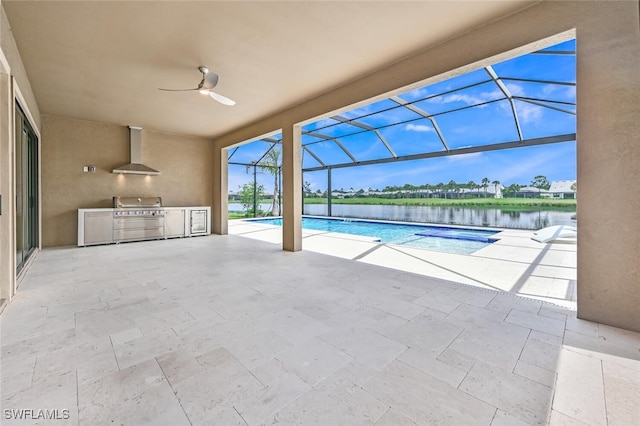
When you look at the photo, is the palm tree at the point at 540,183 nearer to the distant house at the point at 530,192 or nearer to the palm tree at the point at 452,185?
the distant house at the point at 530,192

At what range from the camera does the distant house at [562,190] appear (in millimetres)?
8188

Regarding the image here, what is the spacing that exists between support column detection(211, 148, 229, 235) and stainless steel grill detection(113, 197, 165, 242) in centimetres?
147

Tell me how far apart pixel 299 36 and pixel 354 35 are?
0.62 m

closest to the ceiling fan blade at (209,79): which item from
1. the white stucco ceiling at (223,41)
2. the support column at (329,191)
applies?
the white stucco ceiling at (223,41)

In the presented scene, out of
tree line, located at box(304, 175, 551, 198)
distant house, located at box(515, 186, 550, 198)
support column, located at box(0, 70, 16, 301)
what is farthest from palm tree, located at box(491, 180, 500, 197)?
support column, located at box(0, 70, 16, 301)

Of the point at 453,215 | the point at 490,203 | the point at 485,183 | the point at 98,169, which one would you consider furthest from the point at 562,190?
the point at 98,169

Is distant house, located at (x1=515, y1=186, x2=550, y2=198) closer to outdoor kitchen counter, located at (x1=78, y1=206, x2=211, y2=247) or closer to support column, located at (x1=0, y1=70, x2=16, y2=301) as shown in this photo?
outdoor kitchen counter, located at (x1=78, y1=206, x2=211, y2=247)

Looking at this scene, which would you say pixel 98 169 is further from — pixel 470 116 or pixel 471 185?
pixel 471 185

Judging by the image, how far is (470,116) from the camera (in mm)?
7906

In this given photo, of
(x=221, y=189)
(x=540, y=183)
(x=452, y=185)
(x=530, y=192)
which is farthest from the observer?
(x=452, y=185)

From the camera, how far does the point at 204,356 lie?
1786 millimetres

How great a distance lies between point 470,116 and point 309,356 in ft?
27.7

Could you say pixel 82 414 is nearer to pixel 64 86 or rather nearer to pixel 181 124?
pixel 64 86

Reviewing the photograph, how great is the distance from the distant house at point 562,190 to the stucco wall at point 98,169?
10788 mm
